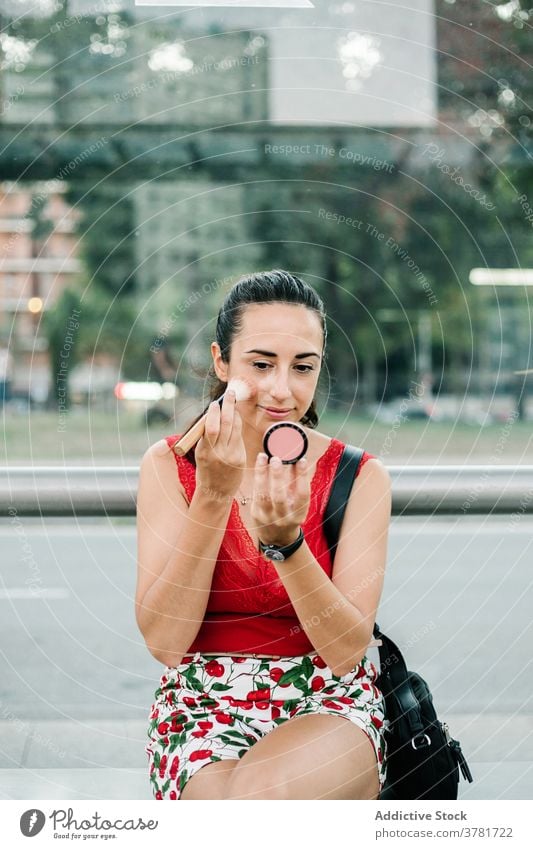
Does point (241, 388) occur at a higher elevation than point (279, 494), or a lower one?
higher

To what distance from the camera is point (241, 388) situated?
1588 mm

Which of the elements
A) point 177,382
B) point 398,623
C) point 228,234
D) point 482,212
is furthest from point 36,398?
point 398,623

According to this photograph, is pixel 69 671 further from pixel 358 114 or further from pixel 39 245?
pixel 358 114

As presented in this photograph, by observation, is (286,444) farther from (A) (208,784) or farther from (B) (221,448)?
(A) (208,784)

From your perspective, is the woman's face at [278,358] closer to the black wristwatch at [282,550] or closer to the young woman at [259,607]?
the young woman at [259,607]

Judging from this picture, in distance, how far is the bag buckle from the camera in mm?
1555

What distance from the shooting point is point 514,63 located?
8.96 ft

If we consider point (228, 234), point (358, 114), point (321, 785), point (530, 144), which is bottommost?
point (321, 785)

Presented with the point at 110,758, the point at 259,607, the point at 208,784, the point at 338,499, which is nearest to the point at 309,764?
the point at 208,784

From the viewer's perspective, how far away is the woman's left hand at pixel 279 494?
1272 mm

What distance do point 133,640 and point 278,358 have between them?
7.81 feet

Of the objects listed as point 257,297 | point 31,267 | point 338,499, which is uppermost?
point 31,267

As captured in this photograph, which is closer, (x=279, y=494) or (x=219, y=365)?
(x=279, y=494)

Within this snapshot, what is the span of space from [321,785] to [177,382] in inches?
39.6
